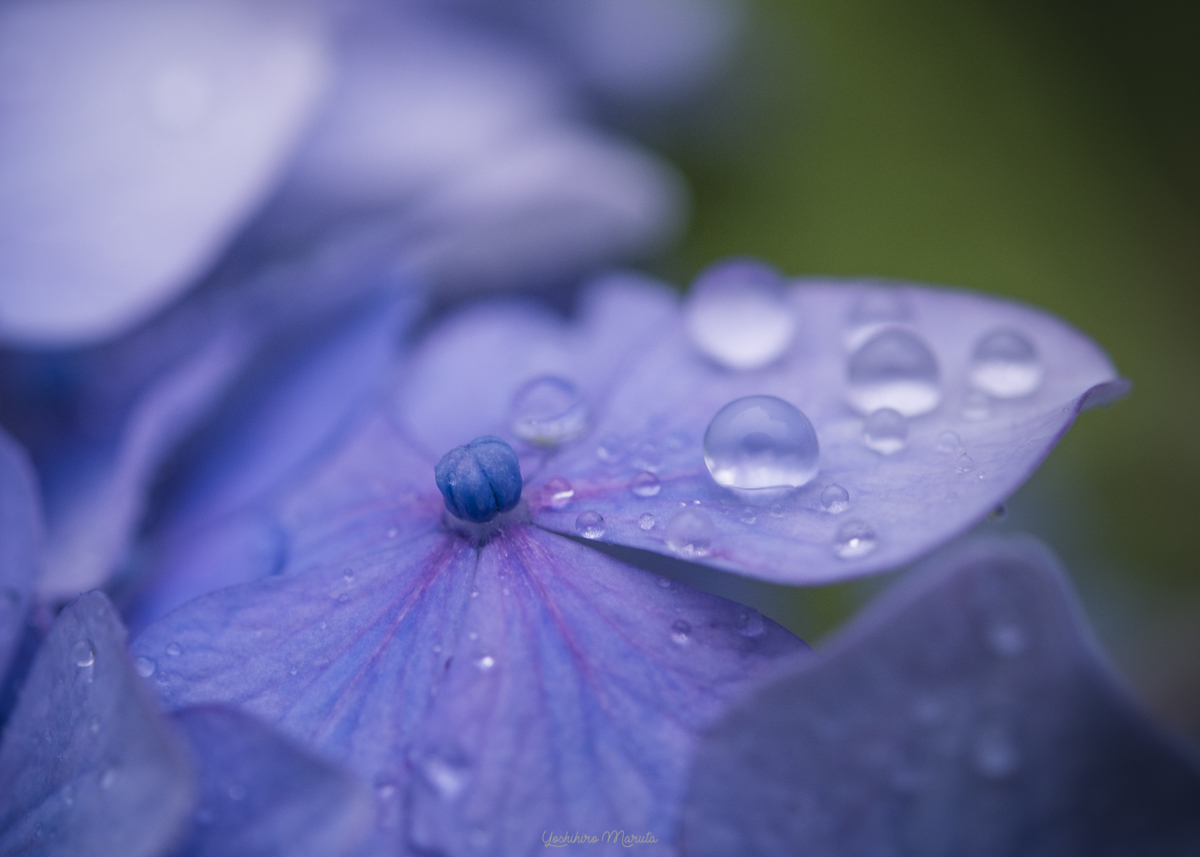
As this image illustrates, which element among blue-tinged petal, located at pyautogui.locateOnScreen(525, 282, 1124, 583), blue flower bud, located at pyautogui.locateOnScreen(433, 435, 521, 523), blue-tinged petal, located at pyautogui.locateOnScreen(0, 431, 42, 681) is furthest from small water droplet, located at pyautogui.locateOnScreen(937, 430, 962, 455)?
blue-tinged petal, located at pyautogui.locateOnScreen(0, 431, 42, 681)

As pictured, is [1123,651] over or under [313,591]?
under

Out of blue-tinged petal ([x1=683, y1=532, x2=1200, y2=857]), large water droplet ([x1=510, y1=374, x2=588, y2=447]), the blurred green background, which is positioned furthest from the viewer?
the blurred green background

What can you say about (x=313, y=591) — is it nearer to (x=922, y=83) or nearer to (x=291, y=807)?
(x=291, y=807)

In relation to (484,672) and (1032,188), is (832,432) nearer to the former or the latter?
(484,672)

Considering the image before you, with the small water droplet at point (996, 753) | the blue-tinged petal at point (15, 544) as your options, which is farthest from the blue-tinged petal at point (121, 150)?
the small water droplet at point (996, 753)

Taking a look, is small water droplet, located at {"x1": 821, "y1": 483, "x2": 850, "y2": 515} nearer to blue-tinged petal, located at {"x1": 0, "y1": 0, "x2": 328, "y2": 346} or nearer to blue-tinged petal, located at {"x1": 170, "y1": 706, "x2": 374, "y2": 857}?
blue-tinged petal, located at {"x1": 170, "y1": 706, "x2": 374, "y2": 857}

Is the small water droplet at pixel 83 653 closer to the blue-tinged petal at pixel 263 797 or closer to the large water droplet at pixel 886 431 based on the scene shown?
the blue-tinged petal at pixel 263 797

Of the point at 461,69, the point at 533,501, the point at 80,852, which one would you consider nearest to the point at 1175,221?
the point at 461,69

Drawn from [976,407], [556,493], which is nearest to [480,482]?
[556,493]
